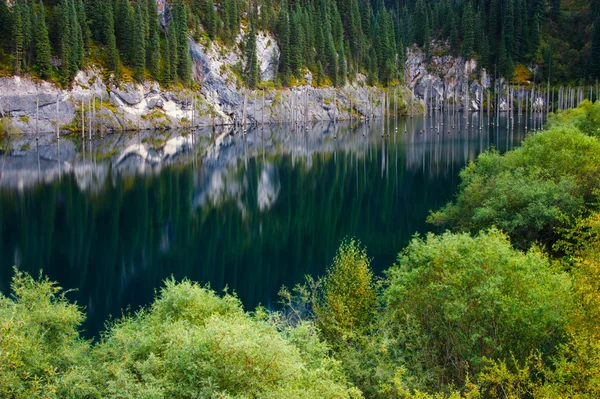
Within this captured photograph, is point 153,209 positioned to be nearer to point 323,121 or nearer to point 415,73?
point 323,121

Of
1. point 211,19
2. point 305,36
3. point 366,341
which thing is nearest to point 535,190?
point 366,341

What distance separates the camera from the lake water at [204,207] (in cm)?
3525

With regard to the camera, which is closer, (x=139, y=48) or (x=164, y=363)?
(x=164, y=363)

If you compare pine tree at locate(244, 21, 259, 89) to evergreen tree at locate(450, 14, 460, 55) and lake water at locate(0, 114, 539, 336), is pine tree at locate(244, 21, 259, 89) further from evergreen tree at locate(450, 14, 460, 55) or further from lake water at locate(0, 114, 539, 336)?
evergreen tree at locate(450, 14, 460, 55)

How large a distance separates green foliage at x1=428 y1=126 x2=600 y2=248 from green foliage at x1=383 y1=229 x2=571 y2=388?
8508 mm

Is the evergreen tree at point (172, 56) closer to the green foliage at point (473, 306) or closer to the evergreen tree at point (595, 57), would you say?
the evergreen tree at point (595, 57)

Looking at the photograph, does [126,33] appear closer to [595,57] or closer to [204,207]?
[204,207]

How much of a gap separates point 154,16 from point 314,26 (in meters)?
49.5

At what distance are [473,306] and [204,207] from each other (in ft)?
130

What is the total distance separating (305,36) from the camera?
502ft

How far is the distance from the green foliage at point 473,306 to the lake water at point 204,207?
11.8 m

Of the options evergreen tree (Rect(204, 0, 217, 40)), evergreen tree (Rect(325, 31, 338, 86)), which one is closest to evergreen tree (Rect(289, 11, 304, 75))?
evergreen tree (Rect(325, 31, 338, 86))

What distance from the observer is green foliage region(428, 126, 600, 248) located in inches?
1194

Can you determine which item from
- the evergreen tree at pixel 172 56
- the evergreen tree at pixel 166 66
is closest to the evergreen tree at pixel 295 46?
the evergreen tree at pixel 172 56
